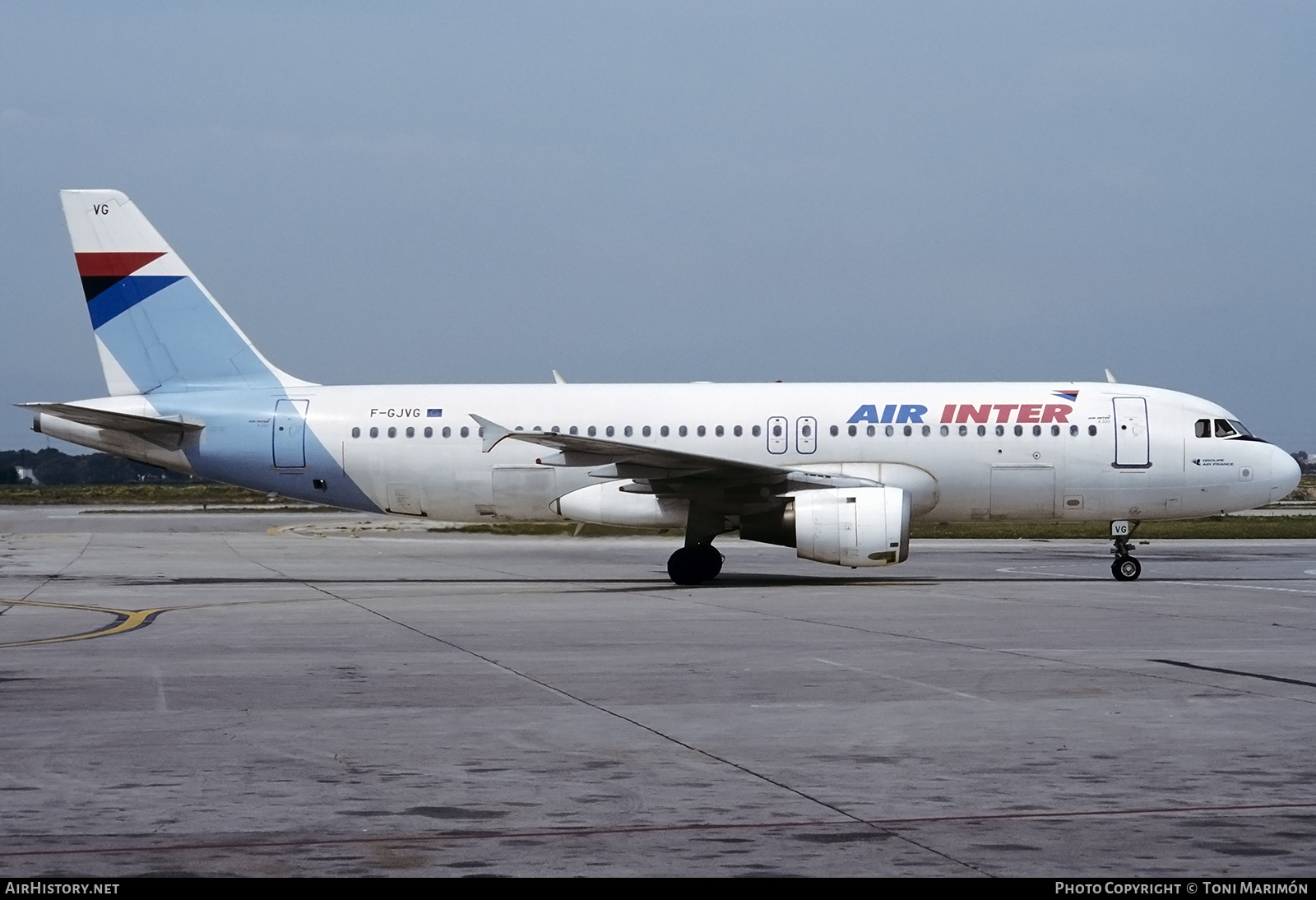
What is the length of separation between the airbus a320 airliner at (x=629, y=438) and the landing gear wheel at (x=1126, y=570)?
55 mm

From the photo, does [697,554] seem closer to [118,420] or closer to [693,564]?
[693,564]

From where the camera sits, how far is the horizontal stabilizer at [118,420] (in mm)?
25000

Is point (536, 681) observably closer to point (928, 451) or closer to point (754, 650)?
point (754, 650)

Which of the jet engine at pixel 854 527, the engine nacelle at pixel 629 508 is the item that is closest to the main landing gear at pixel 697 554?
the engine nacelle at pixel 629 508

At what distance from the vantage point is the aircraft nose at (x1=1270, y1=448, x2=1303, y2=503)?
24.7 metres

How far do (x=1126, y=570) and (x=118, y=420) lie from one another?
17211 millimetres

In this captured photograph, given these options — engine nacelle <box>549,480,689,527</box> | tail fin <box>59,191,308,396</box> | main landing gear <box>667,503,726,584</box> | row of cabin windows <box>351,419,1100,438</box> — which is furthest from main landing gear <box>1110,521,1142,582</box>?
tail fin <box>59,191,308,396</box>

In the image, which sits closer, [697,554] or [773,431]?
[697,554]

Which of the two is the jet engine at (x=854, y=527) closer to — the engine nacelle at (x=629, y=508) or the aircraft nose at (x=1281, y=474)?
the engine nacelle at (x=629, y=508)

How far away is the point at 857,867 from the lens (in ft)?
19.8

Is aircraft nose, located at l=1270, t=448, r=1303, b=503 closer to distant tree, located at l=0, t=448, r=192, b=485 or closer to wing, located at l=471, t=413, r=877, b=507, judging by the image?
wing, located at l=471, t=413, r=877, b=507

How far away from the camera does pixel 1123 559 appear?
24188 millimetres

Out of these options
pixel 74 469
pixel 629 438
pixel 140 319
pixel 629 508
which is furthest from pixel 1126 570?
pixel 74 469

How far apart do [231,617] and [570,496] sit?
24.2 ft
